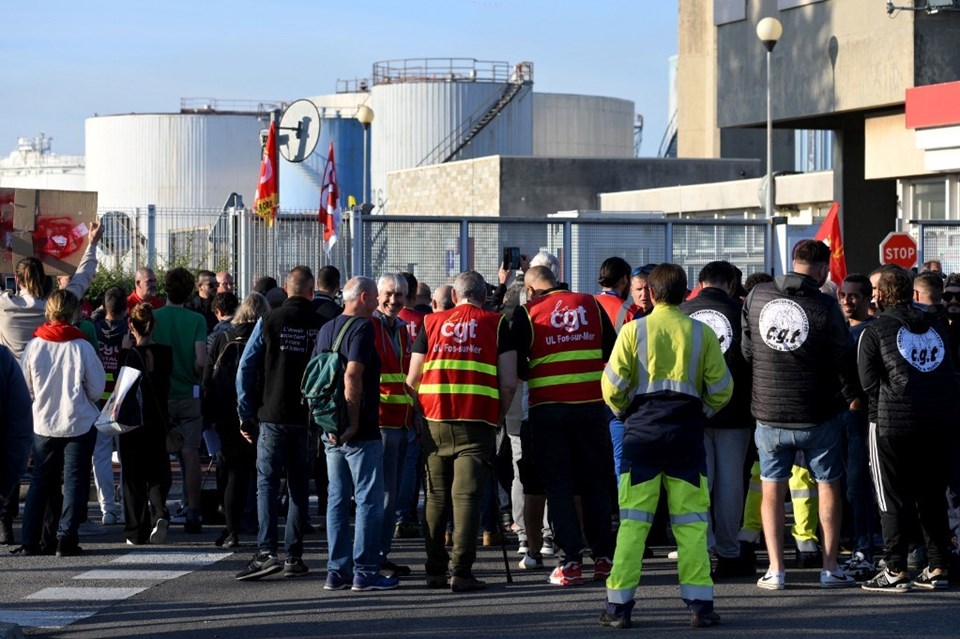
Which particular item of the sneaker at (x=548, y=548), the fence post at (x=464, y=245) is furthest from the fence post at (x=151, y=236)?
the sneaker at (x=548, y=548)

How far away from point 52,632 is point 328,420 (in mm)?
2016

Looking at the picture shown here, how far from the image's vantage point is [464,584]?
9.51 meters

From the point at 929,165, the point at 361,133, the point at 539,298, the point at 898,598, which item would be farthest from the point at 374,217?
the point at 361,133

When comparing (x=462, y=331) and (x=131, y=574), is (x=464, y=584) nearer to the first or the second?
(x=462, y=331)

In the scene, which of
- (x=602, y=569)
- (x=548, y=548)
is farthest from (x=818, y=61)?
(x=602, y=569)

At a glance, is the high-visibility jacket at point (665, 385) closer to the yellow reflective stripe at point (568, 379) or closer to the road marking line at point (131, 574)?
the yellow reflective stripe at point (568, 379)

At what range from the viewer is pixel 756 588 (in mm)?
9523

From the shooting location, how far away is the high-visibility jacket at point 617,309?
35.3 ft

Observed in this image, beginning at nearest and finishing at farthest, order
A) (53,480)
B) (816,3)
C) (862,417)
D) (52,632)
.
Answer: (52,632) → (862,417) → (53,480) → (816,3)

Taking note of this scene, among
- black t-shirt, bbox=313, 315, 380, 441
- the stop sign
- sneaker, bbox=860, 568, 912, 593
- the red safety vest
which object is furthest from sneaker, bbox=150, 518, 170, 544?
the stop sign

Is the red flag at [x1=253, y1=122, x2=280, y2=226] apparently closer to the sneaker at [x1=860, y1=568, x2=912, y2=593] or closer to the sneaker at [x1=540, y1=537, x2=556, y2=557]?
the sneaker at [x1=540, y1=537, x2=556, y2=557]

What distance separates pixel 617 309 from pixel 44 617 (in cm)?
438

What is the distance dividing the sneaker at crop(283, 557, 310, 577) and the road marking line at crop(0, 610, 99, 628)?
1.41m

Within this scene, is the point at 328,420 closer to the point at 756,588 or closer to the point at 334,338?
the point at 334,338
